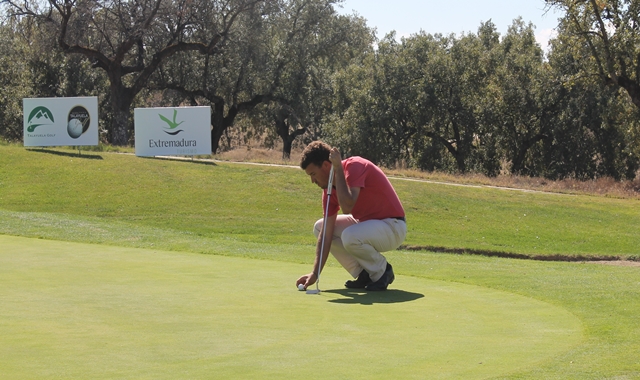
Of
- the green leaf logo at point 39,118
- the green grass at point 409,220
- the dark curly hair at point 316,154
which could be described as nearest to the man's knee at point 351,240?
the green grass at point 409,220

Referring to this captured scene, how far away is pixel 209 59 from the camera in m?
51.8

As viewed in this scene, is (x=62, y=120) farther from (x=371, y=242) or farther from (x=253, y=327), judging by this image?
(x=253, y=327)

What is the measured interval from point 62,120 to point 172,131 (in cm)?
401

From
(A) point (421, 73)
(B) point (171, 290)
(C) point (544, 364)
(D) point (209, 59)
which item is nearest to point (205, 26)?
(D) point (209, 59)

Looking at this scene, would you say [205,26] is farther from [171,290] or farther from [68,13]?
[171,290]

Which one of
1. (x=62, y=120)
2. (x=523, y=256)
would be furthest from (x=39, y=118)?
(x=523, y=256)

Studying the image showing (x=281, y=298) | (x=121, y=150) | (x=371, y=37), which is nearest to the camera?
(x=281, y=298)

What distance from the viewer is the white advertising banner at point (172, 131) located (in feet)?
98.9

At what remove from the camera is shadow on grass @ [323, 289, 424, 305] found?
7.69 meters

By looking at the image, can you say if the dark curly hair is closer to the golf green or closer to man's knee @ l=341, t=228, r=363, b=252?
man's knee @ l=341, t=228, r=363, b=252

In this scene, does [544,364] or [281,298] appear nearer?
[544,364]

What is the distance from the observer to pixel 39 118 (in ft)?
99.0

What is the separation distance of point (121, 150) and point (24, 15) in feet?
43.5

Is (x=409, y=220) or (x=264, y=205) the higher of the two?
(x=264, y=205)
